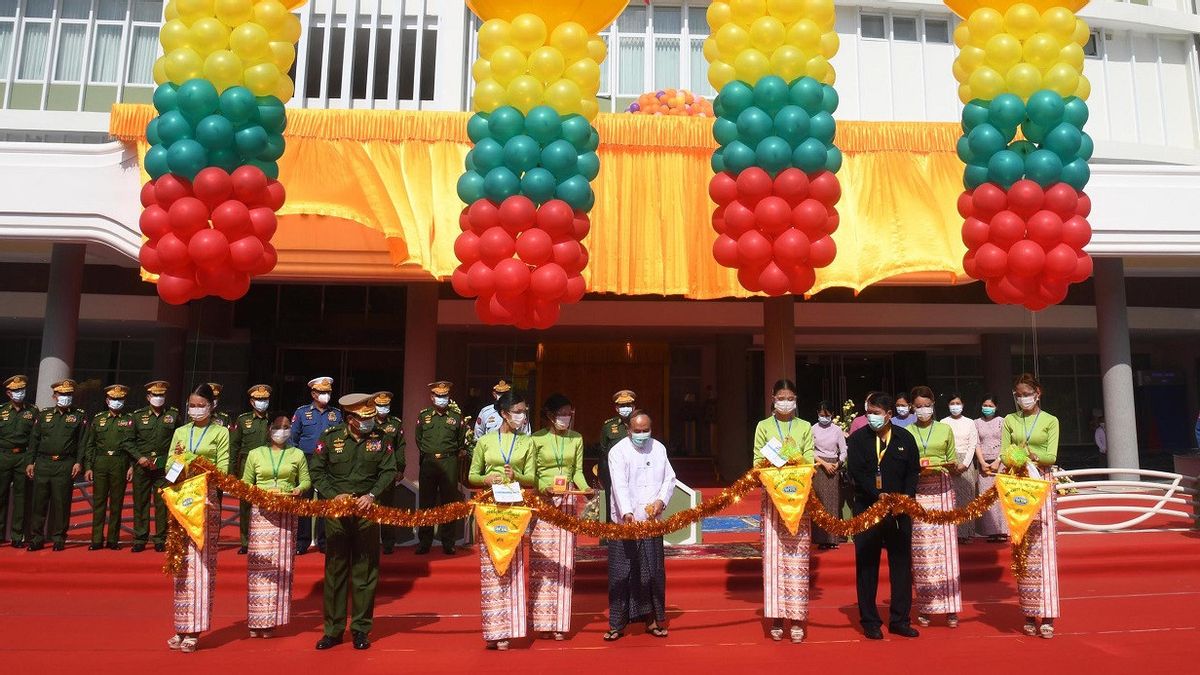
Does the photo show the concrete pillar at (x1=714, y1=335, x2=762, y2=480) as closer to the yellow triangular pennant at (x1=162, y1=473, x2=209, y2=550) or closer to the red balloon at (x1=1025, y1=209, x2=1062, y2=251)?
the red balloon at (x1=1025, y1=209, x2=1062, y2=251)

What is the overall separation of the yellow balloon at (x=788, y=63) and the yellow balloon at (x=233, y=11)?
4057 mm

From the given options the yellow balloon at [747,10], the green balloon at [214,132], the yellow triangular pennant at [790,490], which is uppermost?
the yellow balloon at [747,10]

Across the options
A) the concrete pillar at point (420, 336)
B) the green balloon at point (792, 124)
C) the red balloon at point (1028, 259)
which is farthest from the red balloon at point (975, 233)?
the concrete pillar at point (420, 336)

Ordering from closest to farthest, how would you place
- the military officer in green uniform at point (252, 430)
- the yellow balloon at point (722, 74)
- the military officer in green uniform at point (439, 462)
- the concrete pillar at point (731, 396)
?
1. the yellow balloon at point (722, 74)
2. the military officer in green uniform at point (439, 462)
3. the military officer in green uniform at point (252, 430)
4. the concrete pillar at point (731, 396)

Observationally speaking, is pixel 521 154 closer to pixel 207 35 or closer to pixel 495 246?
pixel 495 246

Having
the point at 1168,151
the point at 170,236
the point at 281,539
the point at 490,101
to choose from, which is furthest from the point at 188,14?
the point at 1168,151

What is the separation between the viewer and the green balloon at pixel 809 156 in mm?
5855

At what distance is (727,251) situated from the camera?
607cm

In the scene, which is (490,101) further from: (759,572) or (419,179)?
(759,572)

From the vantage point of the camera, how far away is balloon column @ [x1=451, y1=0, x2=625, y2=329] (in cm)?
577

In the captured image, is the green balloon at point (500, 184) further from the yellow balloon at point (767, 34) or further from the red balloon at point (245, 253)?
the yellow balloon at point (767, 34)

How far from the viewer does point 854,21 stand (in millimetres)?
14789

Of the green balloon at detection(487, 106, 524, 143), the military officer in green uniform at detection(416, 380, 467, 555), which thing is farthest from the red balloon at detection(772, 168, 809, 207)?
the military officer in green uniform at detection(416, 380, 467, 555)

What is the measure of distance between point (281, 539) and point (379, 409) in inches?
71.2
